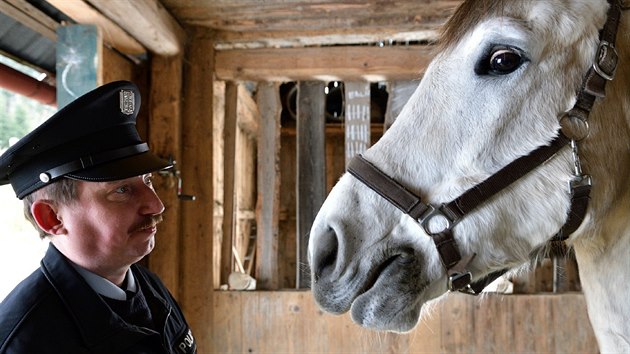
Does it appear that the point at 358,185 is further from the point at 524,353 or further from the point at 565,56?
the point at 524,353

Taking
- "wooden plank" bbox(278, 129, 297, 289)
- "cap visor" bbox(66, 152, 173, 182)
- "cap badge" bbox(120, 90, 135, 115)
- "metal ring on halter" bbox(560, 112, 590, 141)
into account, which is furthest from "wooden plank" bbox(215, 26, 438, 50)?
"wooden plank" bbox(278, 129, 297, 289)

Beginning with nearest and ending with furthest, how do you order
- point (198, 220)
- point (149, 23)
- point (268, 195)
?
1. point (149, 23)
2. point (198, 220)
3. point (268, 195)

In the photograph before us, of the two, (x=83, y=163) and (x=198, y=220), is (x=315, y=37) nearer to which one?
(x=198, y=220)

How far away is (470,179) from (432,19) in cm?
188

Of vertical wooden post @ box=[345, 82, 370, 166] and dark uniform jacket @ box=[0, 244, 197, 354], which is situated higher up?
vertical wooden post @ box=[345, 82, 370, 166]

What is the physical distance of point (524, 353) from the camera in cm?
271

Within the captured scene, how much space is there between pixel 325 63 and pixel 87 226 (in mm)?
1919

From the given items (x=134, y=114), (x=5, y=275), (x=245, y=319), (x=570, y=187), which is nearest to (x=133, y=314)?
(x=134, y=114)

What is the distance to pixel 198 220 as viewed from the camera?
2.77 metres

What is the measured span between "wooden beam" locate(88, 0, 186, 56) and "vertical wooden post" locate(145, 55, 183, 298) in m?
0.11

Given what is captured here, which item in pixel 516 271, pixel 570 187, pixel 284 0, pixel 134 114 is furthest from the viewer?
pixel 284 0

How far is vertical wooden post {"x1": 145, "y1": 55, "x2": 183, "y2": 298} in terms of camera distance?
2.70 metres

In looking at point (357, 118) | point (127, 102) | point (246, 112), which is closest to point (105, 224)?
point (127, 102)

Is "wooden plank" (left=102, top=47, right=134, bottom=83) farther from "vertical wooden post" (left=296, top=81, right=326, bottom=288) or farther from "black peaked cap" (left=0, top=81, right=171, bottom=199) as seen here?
"black peaked cap" (left=0, top=81, right=171, bottom=199)
